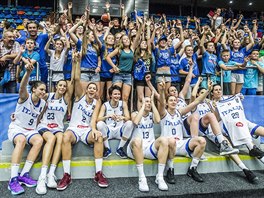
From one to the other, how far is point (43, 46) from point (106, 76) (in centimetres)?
110

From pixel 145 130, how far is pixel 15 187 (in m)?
1.75

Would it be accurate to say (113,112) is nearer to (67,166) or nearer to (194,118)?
(67,166)

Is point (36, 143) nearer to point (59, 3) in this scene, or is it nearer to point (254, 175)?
point (254, 175)

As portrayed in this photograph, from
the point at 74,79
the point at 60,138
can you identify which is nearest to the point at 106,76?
the point at 74,79

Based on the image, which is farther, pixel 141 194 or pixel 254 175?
pixel 254 175

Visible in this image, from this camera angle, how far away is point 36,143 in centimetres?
352

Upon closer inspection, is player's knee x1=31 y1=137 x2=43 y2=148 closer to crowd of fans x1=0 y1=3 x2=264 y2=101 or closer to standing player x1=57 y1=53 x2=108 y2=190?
standing player x1=57 y1=53 x2=108 y2=190

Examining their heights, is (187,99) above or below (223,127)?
above

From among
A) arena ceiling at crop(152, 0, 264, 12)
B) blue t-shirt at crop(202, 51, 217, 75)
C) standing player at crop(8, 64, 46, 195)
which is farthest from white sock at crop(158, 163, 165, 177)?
arena ceiling at crop(152, 0, 264, 12)

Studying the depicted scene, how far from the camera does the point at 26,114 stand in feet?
12.1

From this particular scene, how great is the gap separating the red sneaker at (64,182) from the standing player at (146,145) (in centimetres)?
83

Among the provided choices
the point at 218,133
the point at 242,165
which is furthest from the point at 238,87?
the point at 242,165

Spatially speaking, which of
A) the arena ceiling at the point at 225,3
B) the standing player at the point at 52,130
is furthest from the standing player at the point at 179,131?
the arena ceiling at the point at 225,3

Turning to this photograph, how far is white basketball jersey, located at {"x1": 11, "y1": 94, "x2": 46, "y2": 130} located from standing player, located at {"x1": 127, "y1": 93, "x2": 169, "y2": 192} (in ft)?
4.12
